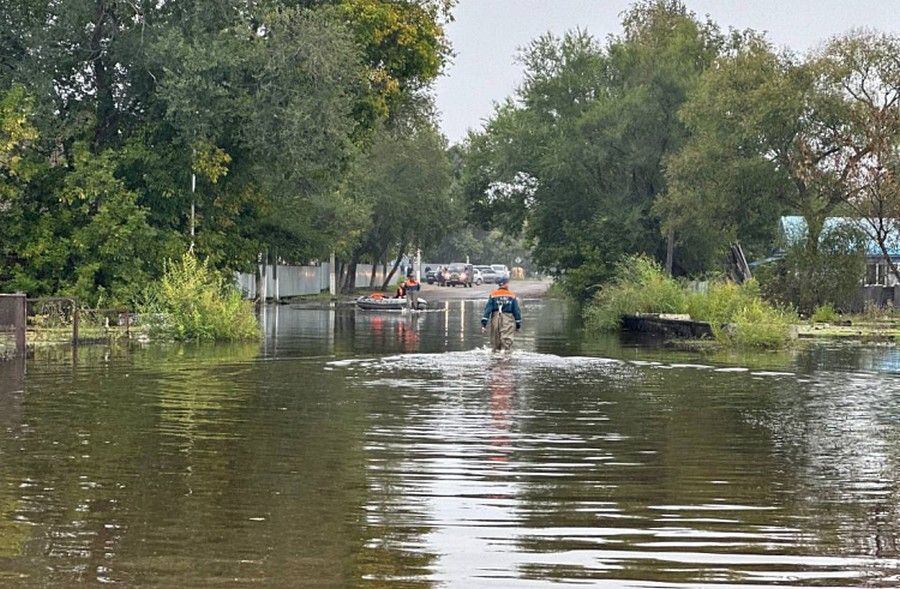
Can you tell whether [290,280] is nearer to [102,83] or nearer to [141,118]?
[141,118]

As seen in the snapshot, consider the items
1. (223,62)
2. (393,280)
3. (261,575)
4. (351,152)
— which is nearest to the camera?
(261,575)

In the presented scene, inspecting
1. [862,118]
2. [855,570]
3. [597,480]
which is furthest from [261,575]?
[862,118]

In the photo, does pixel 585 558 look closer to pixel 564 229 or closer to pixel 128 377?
pixel 128 377

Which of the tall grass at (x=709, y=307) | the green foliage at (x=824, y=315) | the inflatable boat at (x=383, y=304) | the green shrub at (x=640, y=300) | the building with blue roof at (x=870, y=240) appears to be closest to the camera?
the tall grass at (x=709, y=307)

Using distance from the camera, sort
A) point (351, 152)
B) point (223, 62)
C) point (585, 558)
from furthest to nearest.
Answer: point (351, 152) < point (223, 62) < point (585, 558)

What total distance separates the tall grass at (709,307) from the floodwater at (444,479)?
A: 12462 millimetres

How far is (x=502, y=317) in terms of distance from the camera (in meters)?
33.3

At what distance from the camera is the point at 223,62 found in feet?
154

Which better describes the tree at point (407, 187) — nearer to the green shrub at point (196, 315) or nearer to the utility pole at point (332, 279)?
the utility pole at point (332, 279)

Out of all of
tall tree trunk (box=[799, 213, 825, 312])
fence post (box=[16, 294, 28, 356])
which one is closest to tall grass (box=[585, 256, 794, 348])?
tall tree trunk (box=[799, 213, 825, 312])

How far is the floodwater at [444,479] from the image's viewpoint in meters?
10.2

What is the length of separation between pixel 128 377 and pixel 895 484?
16.4 meters

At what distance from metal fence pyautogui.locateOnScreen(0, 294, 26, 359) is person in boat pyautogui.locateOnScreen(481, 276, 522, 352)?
1000 cm

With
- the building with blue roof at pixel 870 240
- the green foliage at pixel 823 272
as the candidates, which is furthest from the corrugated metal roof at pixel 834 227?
the green foliage at pixel 823 272
